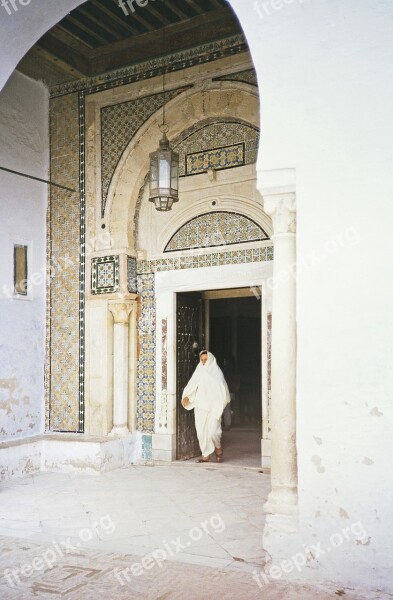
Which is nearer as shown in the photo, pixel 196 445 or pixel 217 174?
pixel 217 174

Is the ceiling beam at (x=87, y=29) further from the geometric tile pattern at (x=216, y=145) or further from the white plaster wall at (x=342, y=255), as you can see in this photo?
the white plaster wall at (x=342, y=255)

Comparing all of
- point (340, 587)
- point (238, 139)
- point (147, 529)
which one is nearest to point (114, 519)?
point (147, 529)

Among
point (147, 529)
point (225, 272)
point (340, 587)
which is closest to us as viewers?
point (340, 587)

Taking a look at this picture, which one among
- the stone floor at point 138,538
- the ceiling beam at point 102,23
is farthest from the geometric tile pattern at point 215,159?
the stone floor at point 138,538

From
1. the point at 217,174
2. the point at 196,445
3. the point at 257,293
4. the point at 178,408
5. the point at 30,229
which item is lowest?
the point at 196,445

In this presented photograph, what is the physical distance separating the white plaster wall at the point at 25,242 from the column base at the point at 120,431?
112cm

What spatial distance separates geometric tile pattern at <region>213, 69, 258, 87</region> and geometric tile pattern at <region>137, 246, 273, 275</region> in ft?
6.41

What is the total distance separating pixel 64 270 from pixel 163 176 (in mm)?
2368

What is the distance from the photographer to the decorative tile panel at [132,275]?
8078 mm

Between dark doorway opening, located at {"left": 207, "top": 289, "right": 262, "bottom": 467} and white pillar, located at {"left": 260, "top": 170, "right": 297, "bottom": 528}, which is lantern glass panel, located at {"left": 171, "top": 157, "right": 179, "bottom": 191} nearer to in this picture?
white pillar, located at {"left": 260, "top": 170, "right": 297, "bottom": 528}

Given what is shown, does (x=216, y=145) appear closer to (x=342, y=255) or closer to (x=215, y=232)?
(x=215, y=232)

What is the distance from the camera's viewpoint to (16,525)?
5.08 metres

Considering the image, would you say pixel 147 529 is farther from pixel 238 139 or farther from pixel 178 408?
pixel 238 139

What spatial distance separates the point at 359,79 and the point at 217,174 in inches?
164
